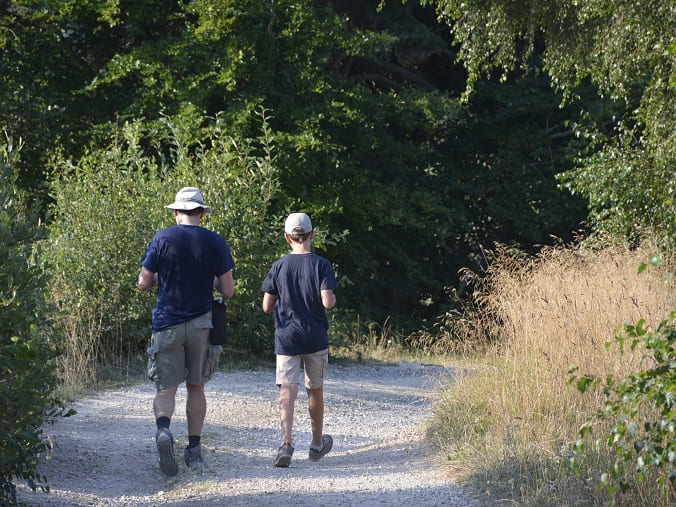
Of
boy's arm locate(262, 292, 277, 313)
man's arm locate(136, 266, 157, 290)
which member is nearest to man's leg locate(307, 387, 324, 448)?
boy's arm locate(262, 292, 277, 313)

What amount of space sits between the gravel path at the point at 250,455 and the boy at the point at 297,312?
54 cm

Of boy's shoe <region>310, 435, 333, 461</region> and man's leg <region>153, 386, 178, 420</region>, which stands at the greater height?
man's leg <region>153, 386, 178, 420</region>

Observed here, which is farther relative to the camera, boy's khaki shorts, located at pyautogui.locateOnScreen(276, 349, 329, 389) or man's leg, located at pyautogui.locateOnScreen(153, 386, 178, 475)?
boy's khaki shorts, located at pyautogui.locateOnScreen(276, 349, 329, 389)

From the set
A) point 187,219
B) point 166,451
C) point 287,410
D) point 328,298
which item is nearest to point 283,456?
point 287,410

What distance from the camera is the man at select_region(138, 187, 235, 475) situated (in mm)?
6227

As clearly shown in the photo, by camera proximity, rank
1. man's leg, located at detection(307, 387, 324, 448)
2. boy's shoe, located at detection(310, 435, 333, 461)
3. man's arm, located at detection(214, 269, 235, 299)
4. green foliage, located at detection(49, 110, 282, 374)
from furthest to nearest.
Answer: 1. green foliage, located at detection(49, 110, 282, 374)
2. boy's shoe, located at detection(310, 435, 333, 461)
3. man's leg, located at detection(307, 387, 324, 448)
4. man's arm, located at detection(214, 269, 235, 299)

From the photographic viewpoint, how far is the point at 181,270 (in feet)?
20.4

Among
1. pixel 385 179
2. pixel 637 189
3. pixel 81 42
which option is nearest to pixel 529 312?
pixel 637 189

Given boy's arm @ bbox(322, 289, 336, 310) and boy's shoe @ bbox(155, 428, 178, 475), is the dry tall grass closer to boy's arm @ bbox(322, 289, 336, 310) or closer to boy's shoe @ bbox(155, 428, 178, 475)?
boy's arm @ bbox(322, 289, 336, 310)

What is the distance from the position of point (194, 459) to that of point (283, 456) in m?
0.62

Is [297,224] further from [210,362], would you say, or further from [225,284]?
[210,362]

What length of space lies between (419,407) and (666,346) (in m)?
5.44

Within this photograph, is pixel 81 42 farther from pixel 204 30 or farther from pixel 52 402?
pixel 52 402

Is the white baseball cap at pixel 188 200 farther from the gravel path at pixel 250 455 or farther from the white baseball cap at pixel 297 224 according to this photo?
the gravel path at pixel 250 455
